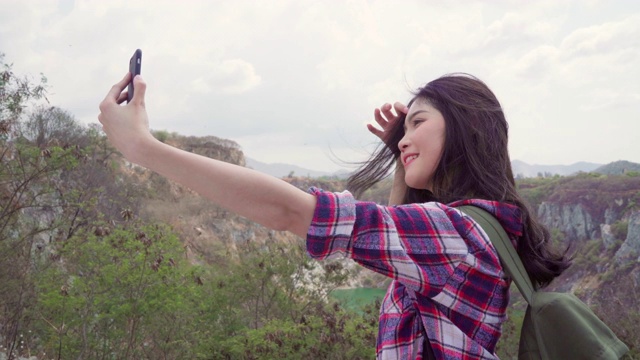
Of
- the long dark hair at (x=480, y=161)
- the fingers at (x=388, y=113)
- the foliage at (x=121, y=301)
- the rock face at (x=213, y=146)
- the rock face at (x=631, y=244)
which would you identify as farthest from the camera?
the rock face at (x=213, y=146)

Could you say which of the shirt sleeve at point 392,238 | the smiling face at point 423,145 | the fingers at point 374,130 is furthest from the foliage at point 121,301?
the shirt sleeve at point 392,238

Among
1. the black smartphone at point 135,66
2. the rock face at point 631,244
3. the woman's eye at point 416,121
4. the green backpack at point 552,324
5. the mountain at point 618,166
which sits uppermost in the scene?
the mountain at point 618,166

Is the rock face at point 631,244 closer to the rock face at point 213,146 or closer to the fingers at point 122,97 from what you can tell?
the fingers at point 122,97

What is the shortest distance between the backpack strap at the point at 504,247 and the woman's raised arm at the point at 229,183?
329 mm

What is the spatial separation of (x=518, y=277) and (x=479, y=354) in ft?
0.49

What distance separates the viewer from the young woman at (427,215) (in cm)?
94

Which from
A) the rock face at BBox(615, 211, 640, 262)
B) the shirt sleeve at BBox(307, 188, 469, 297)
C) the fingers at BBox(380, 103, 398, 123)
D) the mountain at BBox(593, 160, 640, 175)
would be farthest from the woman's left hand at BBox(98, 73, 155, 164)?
the mountain at BBox(593, 160, 640, 175)

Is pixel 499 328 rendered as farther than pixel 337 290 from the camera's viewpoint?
No

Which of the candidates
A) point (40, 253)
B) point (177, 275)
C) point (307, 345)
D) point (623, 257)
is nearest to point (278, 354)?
point (307, 345)

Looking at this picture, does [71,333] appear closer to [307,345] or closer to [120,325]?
[120,325]

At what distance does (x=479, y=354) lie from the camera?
109cm

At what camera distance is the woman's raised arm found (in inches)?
36.3

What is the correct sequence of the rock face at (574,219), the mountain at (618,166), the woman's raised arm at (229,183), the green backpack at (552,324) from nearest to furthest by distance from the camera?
1. the woman's raised arm at (229,183)
2. the green backpack at (552,324)
3. the rock face at (574,219)
4. the mountain at (618,166)

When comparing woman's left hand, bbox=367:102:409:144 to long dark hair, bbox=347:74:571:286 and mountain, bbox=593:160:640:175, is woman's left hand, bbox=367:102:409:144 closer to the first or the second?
long dark hair, bbox=347:74:571:286
